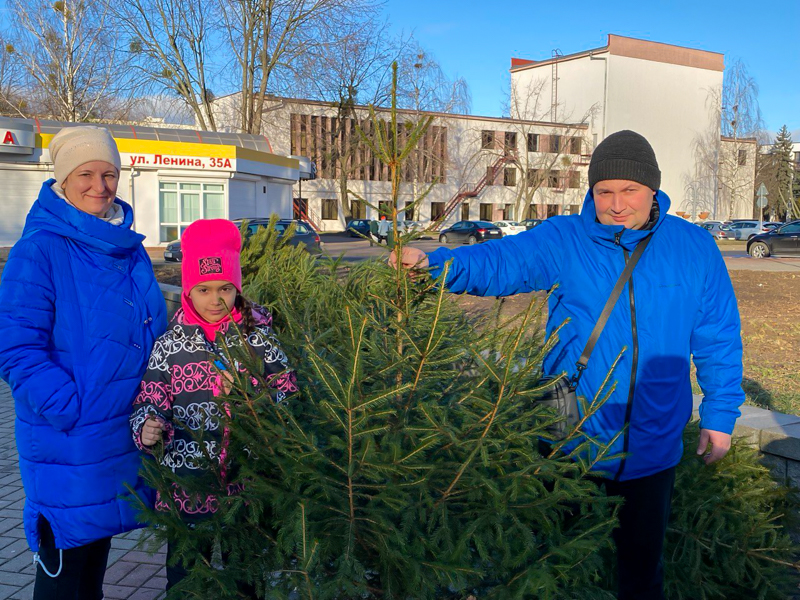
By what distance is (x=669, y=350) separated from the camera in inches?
90.1

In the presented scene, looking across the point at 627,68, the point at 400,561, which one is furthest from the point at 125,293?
the point at 627,68

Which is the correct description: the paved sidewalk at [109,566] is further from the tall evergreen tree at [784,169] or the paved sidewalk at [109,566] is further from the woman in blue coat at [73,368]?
the tall evergreen tree at [784,169]

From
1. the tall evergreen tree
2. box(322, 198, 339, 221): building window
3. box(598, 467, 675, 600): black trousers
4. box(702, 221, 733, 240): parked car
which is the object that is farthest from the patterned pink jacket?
the tall evergreen tree

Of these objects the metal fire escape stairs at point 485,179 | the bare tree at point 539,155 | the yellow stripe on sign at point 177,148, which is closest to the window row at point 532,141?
the bare tree at point 539,155

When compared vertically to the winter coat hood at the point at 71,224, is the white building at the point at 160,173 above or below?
above

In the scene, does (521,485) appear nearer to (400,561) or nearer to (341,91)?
(400,561)

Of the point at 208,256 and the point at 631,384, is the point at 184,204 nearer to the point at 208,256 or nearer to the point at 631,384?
the point at 208,256

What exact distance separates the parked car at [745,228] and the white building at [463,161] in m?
12.3

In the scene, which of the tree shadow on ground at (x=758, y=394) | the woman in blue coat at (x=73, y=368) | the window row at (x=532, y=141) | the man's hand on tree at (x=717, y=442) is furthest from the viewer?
the window row at (x=532, y=141)

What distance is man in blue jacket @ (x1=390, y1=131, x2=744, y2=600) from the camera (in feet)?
7.44

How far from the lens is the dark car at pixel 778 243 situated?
26812 millimetres

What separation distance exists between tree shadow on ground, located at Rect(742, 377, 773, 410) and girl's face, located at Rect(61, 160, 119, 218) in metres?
4.46

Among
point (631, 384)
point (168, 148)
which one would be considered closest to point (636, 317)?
point (631, 384)

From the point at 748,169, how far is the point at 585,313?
2940 inches
